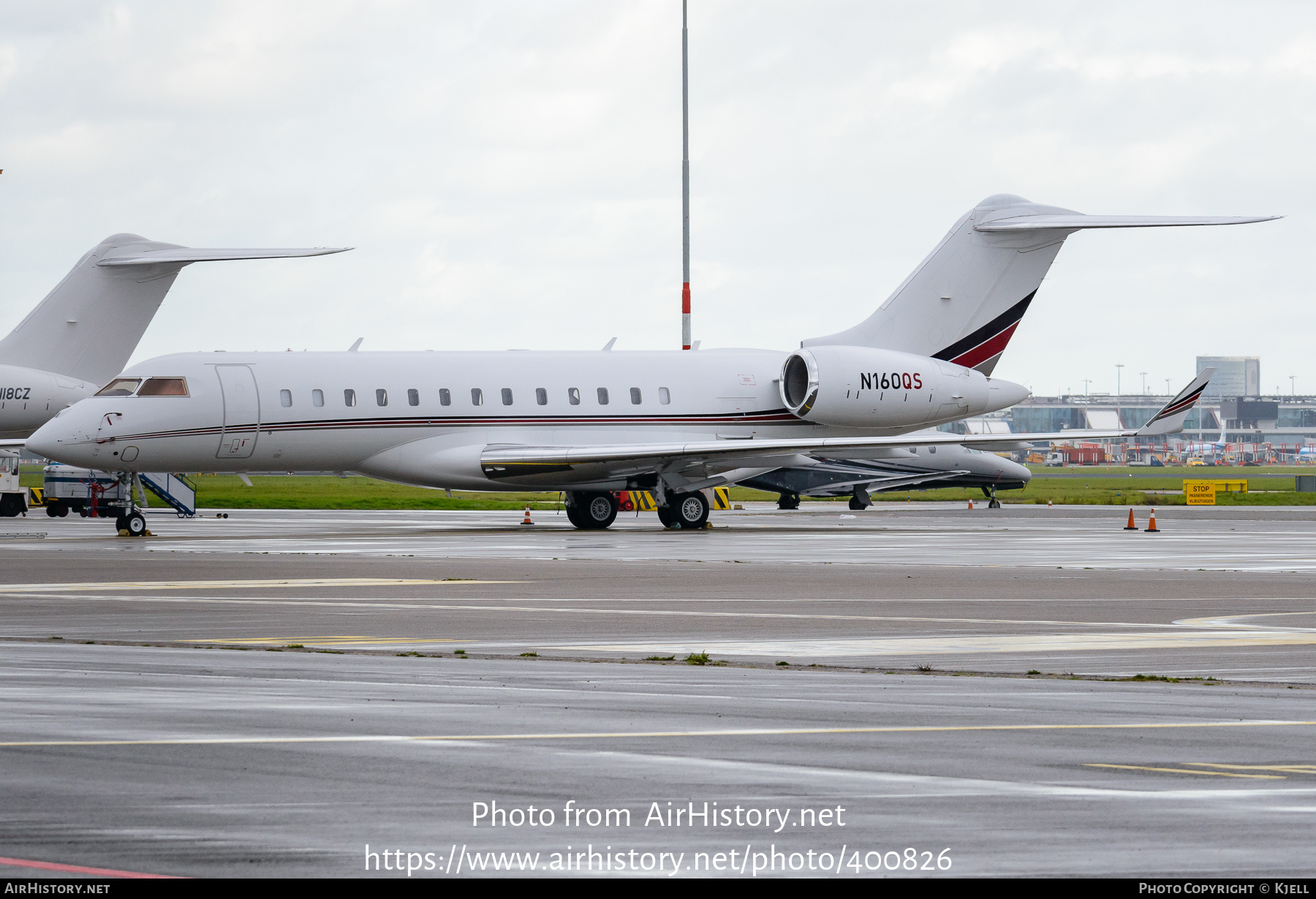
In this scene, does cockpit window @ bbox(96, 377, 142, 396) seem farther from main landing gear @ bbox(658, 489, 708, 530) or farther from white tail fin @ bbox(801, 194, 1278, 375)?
white tail fin @ bbox(801, 194, 1278, 375)

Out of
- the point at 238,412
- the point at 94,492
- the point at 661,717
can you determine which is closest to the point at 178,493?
the point at 94,492

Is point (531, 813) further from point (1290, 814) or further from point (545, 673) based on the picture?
point (545, 673)

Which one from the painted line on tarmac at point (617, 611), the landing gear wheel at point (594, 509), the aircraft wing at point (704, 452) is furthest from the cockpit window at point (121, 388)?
the painted line on tarmac at point (617, 611)

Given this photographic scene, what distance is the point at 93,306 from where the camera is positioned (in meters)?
42.4

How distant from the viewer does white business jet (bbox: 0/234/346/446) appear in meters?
41.7

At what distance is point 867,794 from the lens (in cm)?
736

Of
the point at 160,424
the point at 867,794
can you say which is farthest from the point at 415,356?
the point at 867,794

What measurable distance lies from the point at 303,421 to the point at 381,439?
1.72 meters

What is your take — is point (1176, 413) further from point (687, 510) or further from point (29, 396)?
point (29, 396)

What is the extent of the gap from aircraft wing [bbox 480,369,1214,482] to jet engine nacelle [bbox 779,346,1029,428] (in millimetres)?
1653

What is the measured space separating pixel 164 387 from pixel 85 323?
7.50 metres

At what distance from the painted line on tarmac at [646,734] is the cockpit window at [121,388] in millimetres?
28264

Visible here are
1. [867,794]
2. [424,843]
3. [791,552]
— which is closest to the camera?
[424,843]

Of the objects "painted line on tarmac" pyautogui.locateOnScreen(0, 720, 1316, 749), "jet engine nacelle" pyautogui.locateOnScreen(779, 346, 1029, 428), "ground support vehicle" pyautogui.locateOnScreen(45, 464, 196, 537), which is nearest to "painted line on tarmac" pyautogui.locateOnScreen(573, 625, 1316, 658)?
"painted line on tarmac" pyautogui.locateOnScreen(0, 720, 1316, 749)
